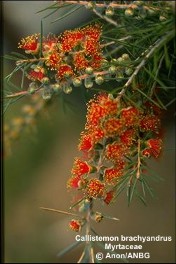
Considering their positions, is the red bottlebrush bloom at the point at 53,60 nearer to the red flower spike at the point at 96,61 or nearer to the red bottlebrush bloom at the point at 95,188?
the red flower spike at the point at 96,61

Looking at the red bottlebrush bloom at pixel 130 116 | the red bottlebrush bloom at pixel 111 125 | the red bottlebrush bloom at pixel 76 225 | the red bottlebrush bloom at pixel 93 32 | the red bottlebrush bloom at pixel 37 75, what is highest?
the red bottlebrush bloom at pixel 93 32

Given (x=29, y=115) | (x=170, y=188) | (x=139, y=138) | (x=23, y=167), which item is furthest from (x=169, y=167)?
(x=139, y=138)

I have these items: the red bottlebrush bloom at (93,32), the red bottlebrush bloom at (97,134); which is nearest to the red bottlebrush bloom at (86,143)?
the red bottlebrush bloom at (97,134)

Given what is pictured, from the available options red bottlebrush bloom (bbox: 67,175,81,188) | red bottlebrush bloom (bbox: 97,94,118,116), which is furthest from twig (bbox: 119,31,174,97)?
red bottlebrush bloom (bbox: 67,175,81,188)

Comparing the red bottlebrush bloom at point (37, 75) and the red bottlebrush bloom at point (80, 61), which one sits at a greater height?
the red bottlebrush bloom at point (80, 61)

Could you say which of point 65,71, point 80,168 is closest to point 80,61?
point 65,71

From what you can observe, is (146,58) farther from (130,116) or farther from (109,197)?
(109,197)

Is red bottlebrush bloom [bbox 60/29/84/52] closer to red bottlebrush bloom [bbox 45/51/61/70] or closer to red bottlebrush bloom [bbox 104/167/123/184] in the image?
red bottlebrush bloom [bbox 45/51/61/70]
